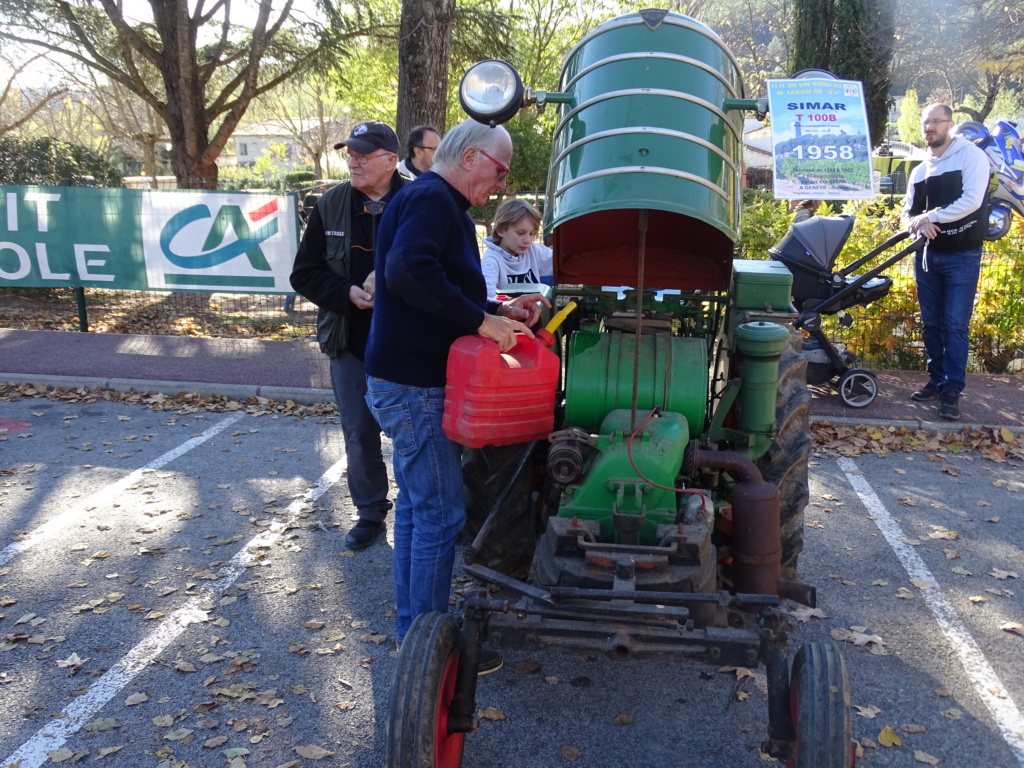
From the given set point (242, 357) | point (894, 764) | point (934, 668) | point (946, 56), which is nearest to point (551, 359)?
point (894, 764)

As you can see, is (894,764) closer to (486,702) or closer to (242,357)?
(486,702)

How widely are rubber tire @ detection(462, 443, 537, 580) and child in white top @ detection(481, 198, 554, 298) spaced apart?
1.33m

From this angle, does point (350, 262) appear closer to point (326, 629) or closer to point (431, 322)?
point (431, 322)

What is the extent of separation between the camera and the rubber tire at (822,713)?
2.22 meters

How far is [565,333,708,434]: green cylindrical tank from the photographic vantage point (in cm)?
354

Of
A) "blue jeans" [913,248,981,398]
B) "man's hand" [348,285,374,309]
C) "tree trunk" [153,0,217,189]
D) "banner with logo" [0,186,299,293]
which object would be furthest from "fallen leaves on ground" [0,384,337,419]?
"tree trunk" [153,0,217,189]

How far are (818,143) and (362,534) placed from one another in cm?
546

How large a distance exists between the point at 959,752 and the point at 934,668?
56cm

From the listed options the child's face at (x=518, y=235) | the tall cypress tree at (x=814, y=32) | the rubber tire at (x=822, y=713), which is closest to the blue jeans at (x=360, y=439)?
the child's face at (x=518, y=235)

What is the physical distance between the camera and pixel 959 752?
9.83ft

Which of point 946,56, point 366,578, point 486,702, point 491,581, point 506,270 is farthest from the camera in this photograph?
point 946,56

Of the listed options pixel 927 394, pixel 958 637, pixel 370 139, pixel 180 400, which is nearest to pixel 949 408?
pixel 927 394

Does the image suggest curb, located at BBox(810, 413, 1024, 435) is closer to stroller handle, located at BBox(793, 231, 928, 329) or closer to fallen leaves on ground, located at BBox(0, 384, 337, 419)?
stroller handle, located at BBox(793, 231, 928, 329)

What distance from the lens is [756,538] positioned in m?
3.17
